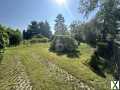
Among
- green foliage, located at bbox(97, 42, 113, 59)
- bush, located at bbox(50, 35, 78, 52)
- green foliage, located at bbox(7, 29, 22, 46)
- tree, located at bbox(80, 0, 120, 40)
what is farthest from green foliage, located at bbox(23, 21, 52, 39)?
green foliage, located at bbox(97, 42, 113, 59)

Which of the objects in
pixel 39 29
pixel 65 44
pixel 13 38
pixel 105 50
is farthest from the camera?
pixel 39 29

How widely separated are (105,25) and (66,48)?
19.7 feet

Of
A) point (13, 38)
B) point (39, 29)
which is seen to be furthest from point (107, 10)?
point (39, 29)

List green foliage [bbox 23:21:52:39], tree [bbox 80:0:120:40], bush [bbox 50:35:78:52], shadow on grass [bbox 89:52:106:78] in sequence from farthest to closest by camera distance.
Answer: green foliage [bbox 23:21:52:39], bush [bbox 50:35:78:52], tree [bbox 80:0:120:40], shadow on grass [bbox 89:52:106:78]

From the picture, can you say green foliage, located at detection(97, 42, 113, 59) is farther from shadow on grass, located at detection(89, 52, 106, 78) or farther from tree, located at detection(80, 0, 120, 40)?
tree, located at detection(80, 0, 120, 40)

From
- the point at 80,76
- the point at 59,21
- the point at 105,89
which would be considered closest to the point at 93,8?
the point at 80,76

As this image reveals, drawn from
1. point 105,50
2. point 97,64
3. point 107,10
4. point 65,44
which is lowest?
point 97,64

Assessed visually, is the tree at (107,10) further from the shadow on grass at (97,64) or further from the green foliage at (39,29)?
the green foliage at (39,29)

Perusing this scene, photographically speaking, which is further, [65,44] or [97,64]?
[65,44]

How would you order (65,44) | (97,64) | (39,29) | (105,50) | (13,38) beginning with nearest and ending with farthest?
(97,64)
(105,50)
(65,44)
(13,38)
(39,29)

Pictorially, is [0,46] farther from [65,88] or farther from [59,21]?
[59,21]

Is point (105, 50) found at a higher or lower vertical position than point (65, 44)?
lower

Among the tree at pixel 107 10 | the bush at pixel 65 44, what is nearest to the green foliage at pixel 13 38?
the bush at pixel 65 44

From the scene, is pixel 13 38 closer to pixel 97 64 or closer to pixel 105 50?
pixel 105 50
